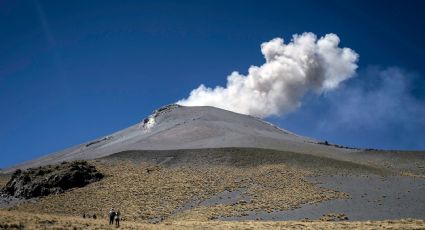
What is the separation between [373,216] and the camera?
40.9 metres

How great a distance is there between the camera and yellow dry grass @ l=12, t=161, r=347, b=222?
153ft

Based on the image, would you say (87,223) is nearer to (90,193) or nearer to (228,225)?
(228,225)

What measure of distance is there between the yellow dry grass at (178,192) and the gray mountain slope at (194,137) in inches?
543

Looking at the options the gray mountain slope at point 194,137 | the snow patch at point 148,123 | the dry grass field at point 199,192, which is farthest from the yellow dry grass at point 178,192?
the snow patch at point 148,123

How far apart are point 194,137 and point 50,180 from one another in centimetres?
3292

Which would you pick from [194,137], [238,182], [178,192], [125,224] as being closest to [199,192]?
[178,192]

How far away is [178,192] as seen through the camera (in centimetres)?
5425

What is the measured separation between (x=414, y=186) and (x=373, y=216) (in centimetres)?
1500

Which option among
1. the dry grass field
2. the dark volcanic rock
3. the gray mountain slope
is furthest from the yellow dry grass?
the gray mountain slope

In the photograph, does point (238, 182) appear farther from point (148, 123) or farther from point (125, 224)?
point (148, 123)

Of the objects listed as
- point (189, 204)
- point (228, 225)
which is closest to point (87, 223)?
point (228, 225)

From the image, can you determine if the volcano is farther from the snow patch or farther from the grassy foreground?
the snow patch

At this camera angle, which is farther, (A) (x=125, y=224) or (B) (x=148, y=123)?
(B) (x=148, y=123)

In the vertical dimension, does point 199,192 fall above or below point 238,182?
below
